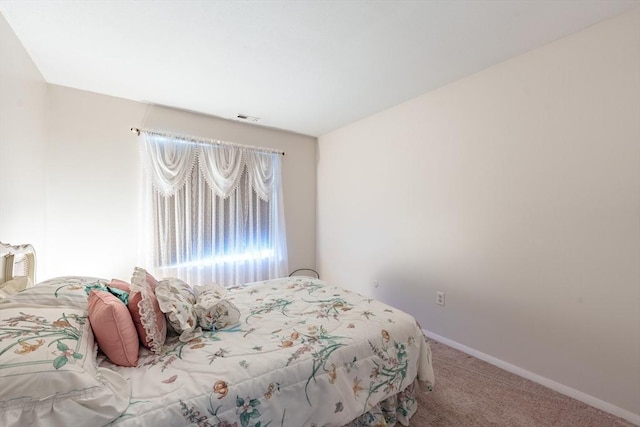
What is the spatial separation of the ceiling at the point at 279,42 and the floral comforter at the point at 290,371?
6.00ft

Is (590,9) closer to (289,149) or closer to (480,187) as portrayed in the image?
(480,187)

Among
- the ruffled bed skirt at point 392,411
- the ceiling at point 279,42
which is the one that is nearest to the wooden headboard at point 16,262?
the ceiling at point 279,42

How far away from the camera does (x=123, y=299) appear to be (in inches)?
56.8

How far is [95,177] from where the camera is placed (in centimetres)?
266

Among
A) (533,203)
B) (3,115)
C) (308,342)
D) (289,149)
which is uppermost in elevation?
(289,149)

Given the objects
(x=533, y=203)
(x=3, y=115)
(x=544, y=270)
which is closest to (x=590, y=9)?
(x=533, y=203)

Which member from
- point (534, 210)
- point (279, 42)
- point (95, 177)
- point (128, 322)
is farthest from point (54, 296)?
point (534, 210)

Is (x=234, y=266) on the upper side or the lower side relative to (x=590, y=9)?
lower

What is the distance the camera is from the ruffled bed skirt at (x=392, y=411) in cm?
148

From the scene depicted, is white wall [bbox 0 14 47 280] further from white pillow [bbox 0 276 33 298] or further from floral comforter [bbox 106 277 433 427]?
floral comforter [bbox 106 277 433 427]

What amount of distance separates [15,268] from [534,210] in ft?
11.2

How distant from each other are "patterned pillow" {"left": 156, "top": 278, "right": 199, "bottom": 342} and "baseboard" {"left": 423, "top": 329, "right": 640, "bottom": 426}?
7.33ft

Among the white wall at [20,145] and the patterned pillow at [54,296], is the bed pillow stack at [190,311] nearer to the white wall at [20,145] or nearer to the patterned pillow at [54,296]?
the patterned pillow at [54,296]

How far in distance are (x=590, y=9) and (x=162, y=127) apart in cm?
357
